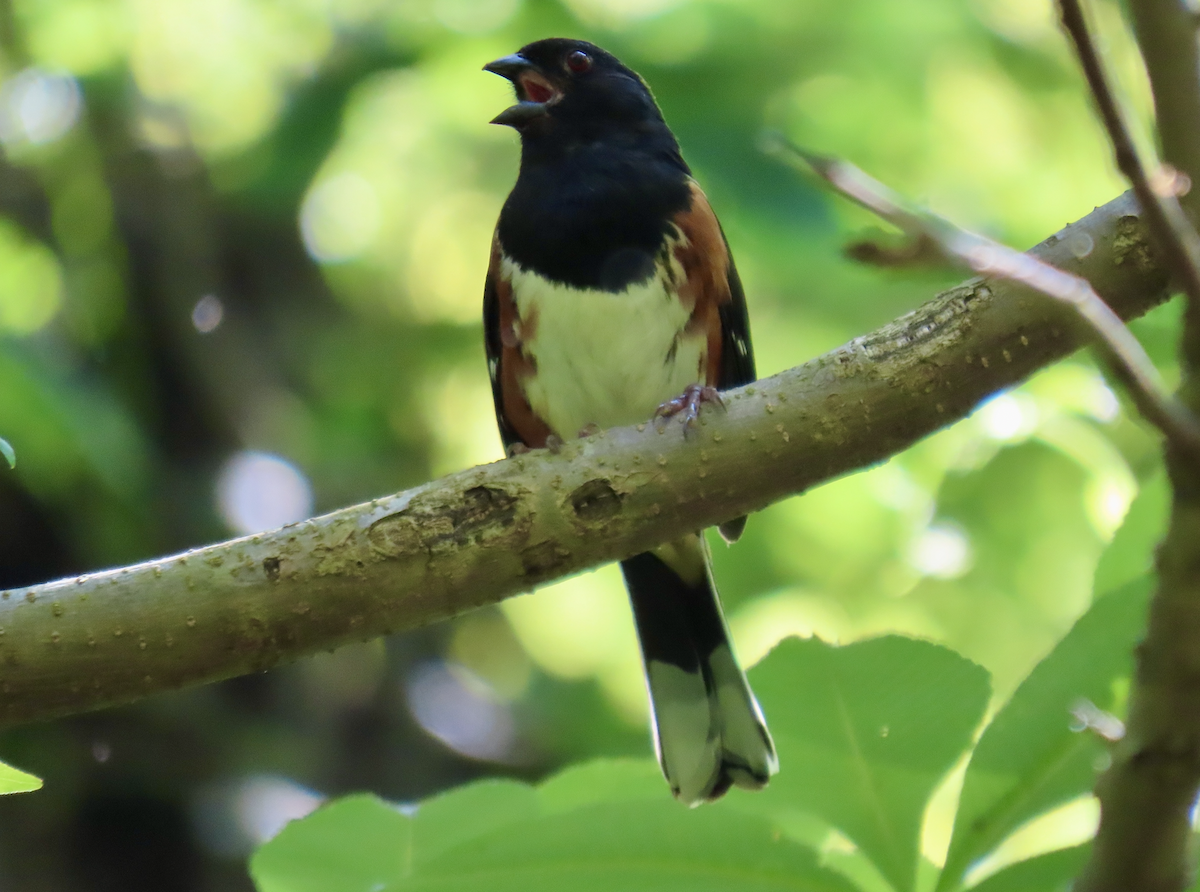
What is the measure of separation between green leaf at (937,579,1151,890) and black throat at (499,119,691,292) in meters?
1.54

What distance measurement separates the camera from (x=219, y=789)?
3592mm

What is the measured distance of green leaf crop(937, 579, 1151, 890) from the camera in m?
1.25

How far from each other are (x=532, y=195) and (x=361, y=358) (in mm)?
1693

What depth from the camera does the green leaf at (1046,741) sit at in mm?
1249

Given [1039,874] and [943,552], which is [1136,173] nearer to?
[1039,874]

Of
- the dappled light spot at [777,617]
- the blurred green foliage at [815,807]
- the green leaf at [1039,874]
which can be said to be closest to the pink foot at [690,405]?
the blurred green foliage at [815,807]

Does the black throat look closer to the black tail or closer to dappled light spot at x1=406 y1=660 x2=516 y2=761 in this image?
the black tail

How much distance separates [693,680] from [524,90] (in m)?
1.60

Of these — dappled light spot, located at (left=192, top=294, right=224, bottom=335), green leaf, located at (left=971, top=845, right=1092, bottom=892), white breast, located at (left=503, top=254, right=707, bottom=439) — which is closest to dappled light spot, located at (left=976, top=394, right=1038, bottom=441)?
white breast, located at (left=503, top=254, right=707, bottom=439)

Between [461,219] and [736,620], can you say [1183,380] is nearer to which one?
[736,620]

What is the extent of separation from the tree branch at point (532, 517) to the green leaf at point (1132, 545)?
0.76 feet

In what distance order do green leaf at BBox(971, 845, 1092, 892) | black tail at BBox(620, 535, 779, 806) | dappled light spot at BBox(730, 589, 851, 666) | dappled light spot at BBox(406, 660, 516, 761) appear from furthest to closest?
dappled light spot at BBox(406, 660, 516, 761), dappled light spot at BBox(730, 589, 851, 666), black tail at BBox(620, 535, 779, 806), green leaf at BBox(971, 845, 1092, 892)

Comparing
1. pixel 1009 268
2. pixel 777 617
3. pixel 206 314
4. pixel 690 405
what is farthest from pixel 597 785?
pixel 206 314

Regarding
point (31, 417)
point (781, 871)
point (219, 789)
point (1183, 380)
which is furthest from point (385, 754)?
point (1183, 380)
